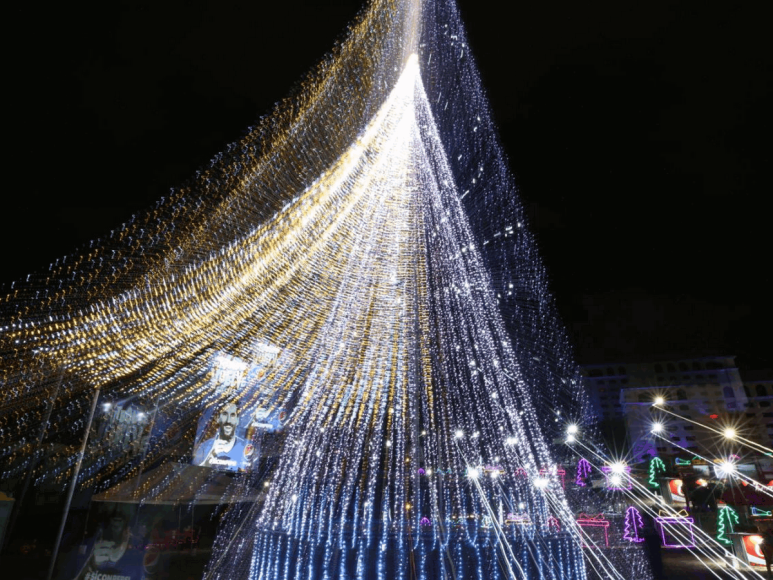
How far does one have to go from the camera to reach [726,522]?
34.6ft

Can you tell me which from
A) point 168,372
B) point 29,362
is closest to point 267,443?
point 168,372

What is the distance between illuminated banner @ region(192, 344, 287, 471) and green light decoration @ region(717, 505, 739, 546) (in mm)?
10374

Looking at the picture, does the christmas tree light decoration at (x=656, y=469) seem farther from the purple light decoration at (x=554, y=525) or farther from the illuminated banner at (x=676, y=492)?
the purple light decoration at (x=554, y=525)

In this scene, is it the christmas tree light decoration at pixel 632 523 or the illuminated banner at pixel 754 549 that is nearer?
A: the illuminated banner at pixel 754 549

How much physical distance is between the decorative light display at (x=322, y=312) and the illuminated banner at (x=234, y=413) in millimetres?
119

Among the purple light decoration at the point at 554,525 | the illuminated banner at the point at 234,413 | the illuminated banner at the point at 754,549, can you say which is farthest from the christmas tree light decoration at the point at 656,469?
the illuminated banner at the point at 234,413

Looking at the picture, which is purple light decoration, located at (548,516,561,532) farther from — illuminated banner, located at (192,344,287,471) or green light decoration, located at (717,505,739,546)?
illuminated banner, located at (192,344,287,471)

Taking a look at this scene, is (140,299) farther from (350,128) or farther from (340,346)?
(340,346)

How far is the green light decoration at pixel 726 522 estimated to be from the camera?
10.2 metres

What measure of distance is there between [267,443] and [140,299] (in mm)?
10589

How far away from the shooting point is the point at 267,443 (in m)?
15.2

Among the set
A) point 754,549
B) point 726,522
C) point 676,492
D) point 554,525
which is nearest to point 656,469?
point 726,522

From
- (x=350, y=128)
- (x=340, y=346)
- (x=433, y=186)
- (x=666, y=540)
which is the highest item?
(x=433, y=186)

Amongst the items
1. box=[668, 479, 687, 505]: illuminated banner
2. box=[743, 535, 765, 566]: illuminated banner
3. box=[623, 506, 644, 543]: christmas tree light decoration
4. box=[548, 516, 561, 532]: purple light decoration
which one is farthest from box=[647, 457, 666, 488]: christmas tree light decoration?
box=[548, 516, 561, 532]: purple light decoration
